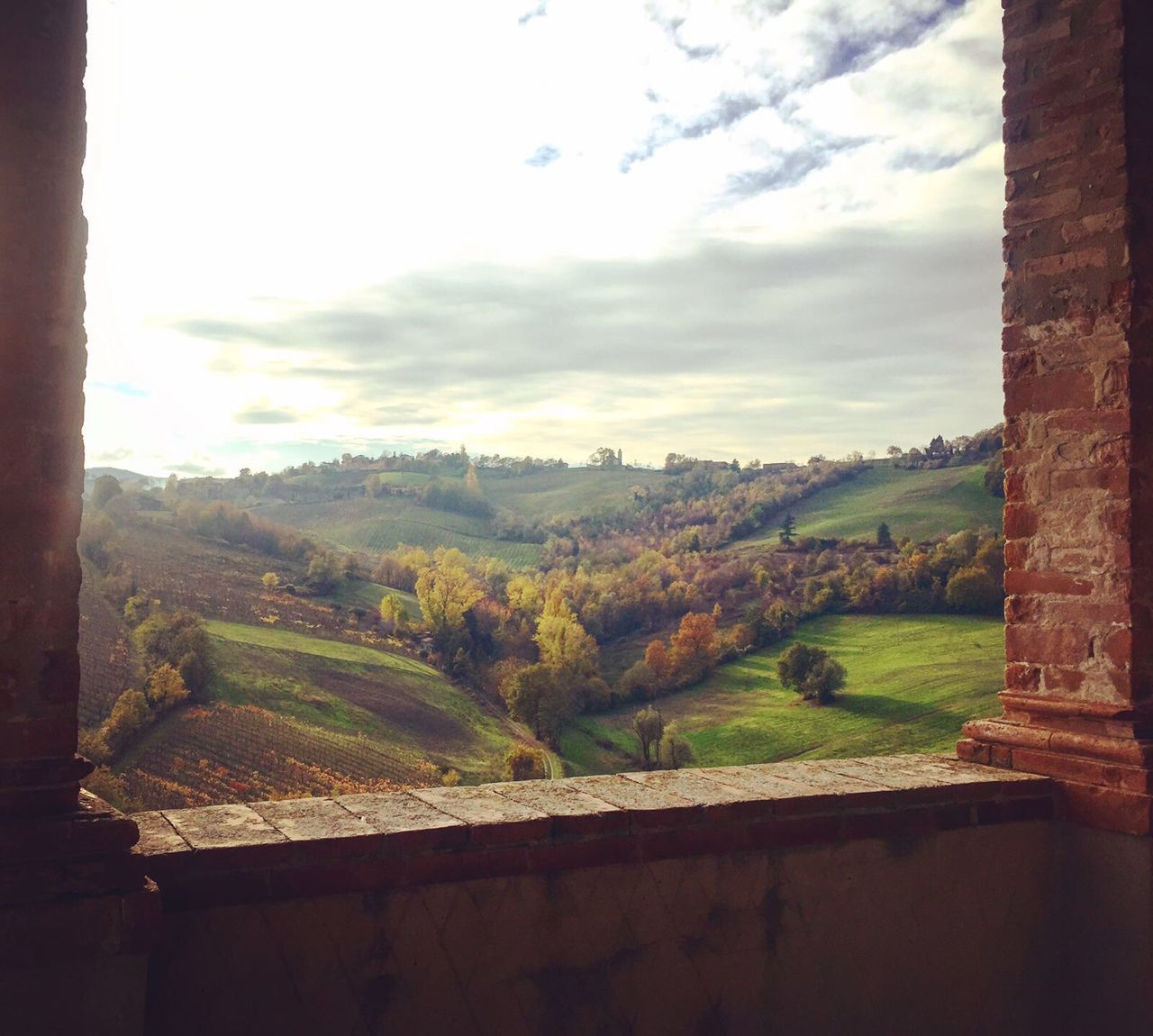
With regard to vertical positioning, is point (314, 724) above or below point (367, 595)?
below

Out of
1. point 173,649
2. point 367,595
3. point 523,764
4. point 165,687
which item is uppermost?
point 367,595

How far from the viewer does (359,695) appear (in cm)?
2536

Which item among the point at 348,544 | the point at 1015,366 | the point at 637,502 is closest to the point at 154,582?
the point at 348,544

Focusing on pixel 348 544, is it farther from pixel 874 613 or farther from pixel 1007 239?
pixel 1007 239

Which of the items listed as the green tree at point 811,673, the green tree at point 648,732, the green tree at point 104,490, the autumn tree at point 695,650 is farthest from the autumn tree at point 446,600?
the green tree at point 811,673

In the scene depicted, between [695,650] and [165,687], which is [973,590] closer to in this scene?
[695,650]

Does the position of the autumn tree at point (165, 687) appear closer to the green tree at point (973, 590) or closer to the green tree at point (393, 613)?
the green tree at point (393, 613)

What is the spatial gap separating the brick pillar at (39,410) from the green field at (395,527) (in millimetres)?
30907

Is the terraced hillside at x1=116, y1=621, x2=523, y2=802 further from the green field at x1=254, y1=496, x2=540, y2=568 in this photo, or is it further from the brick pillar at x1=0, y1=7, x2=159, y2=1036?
the brick pillar at x1=0, y1=7, x2=159, y2=1036

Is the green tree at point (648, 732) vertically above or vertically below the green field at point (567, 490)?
below

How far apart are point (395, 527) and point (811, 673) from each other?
19.2 meters

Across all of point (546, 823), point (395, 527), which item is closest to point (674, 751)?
point (395, 527)

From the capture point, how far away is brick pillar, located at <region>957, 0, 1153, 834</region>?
2.72 metres

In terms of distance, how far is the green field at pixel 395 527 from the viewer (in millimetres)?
33625
